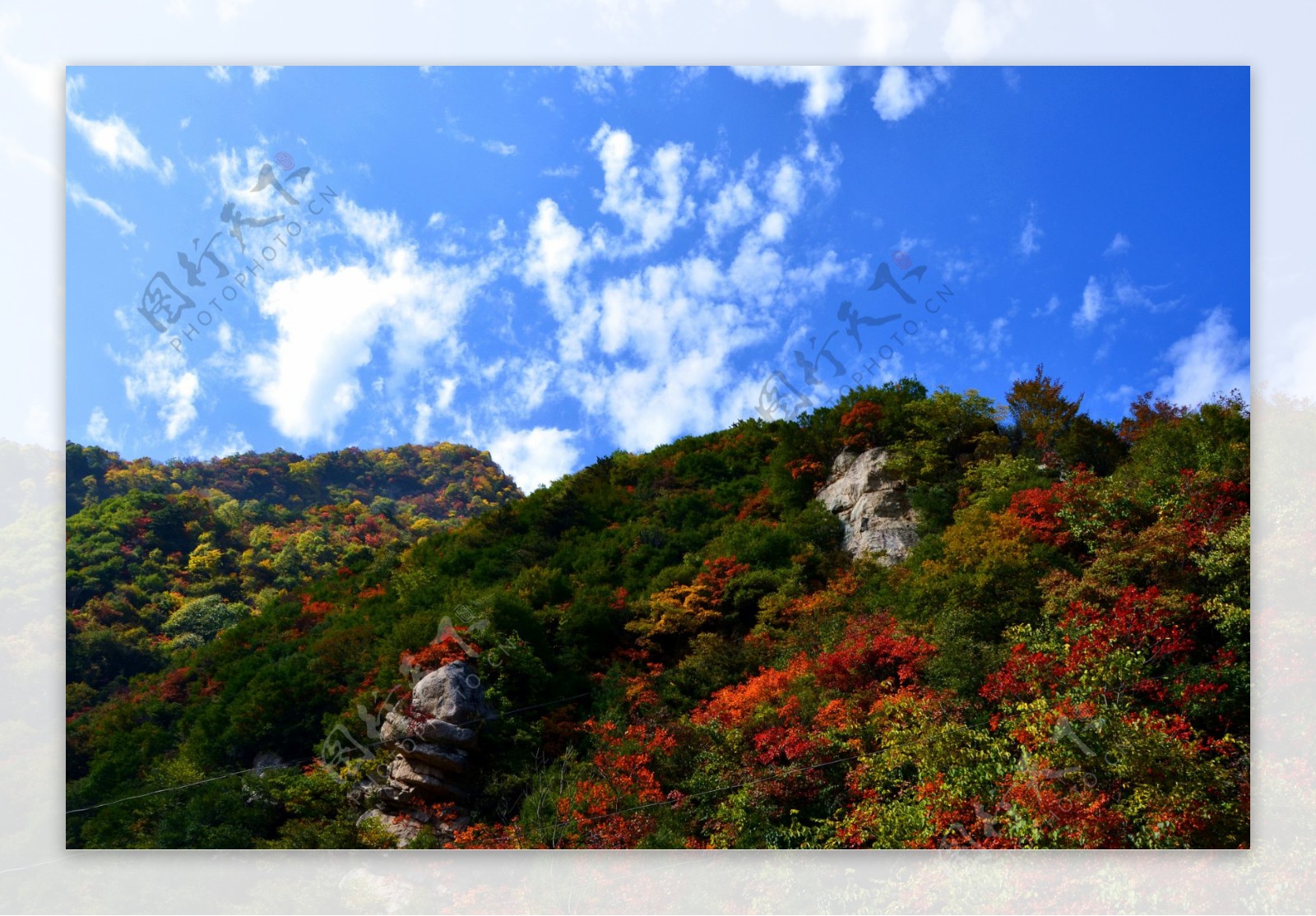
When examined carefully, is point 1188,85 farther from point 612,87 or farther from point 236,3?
point 236,3

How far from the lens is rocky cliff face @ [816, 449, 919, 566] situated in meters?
9.55

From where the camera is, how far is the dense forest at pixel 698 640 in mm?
6438

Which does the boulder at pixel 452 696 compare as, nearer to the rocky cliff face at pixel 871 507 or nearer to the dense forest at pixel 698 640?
the dense forest at pixel 698 640

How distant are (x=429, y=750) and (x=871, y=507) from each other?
6.12 m

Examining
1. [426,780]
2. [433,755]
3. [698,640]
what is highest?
[698,640]

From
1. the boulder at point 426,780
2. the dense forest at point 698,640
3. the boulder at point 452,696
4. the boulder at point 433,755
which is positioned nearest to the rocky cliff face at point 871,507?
the dense forest at point 698,640

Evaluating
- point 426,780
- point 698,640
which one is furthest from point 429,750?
point 698,640

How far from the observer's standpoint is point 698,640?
855 centimetres

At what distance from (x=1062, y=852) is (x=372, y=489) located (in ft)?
27.0

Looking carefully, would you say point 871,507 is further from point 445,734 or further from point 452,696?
point 445,734

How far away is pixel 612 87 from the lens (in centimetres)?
724

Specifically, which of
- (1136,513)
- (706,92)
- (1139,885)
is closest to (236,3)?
(706,92)

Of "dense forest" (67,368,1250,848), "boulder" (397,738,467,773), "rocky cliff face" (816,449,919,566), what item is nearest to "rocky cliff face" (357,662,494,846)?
"boulder" (397,738,467,773)

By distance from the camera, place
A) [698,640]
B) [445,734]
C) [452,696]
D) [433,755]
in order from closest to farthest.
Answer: [433,755] < [445,734] < [452,696] < [698,640]
